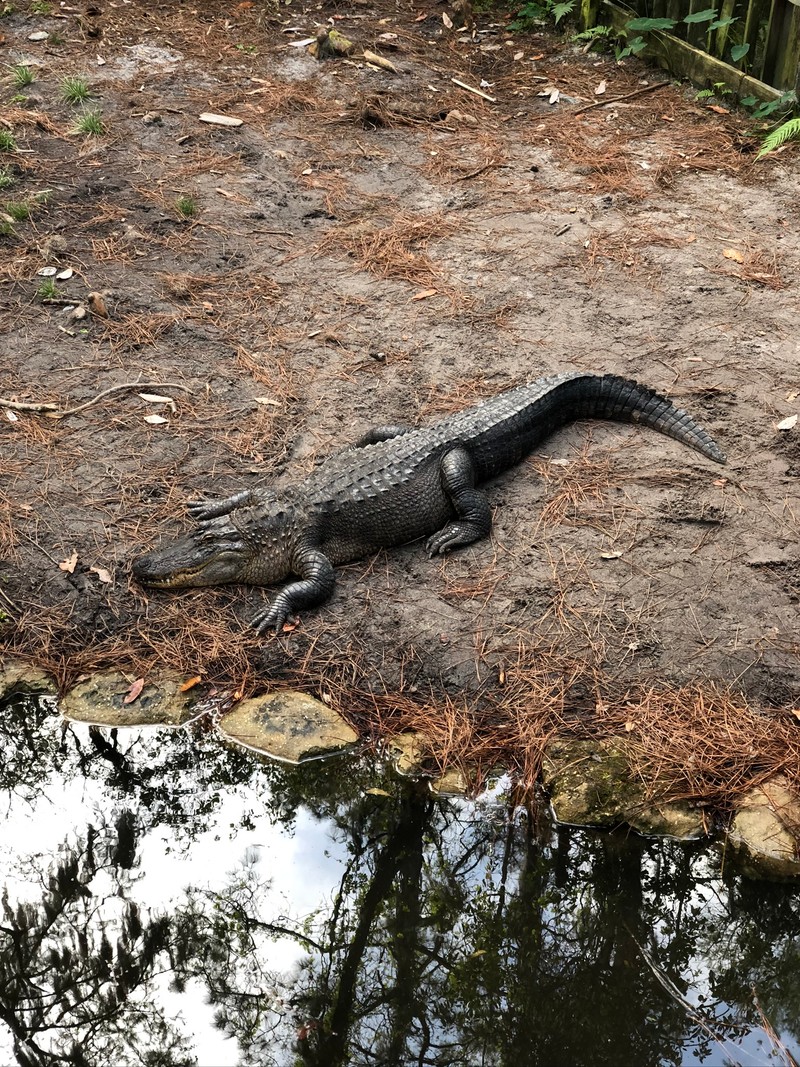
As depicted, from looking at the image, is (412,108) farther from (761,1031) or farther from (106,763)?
(761,1031)

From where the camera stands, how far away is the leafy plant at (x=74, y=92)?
8109mm

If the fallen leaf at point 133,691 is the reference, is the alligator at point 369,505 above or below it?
above

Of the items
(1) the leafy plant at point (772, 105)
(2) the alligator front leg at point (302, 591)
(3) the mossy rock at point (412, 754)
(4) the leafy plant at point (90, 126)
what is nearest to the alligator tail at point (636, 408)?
(2) the alligator front leg at point (302, 591)

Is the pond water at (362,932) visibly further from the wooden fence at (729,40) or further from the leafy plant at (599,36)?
the leafy plant at (599,36)

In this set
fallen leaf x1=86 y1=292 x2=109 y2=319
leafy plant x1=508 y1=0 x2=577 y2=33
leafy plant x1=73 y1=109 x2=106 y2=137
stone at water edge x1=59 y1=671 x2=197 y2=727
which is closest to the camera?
stone at water edge x1=59 y1=671 x2=197 y2=727

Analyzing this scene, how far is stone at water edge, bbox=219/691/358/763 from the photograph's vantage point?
3805 millimetres

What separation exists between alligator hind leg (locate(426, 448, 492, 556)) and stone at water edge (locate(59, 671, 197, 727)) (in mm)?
1336

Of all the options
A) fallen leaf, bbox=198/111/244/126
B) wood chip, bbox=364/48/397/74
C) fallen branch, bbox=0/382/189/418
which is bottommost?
fallen branch, bbox=0/382/189/418

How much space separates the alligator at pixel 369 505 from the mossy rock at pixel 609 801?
1303 mm

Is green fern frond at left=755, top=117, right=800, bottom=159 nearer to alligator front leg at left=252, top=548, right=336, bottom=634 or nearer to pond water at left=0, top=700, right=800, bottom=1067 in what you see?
alligator front leg at left=252, top=548, right=336, bottom=634

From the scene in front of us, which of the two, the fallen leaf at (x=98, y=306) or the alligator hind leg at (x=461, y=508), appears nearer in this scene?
the alligator hind leg at (x=461, y=508)

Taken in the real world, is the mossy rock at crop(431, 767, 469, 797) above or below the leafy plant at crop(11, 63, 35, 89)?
below

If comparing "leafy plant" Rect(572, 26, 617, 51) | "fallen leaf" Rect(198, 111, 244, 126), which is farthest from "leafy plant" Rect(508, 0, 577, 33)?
"fallen leaf" Rect(198, 111, 244, 126)

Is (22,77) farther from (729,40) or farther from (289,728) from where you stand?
(289,728)
